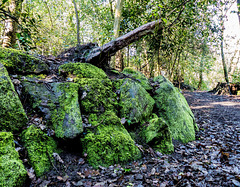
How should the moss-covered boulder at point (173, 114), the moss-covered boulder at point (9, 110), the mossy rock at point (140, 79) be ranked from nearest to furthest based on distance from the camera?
the moss-covered boulder at point (9, 110)
the moss-covered boulder at point (173, 114)
the mossy rock at point (140, 79)

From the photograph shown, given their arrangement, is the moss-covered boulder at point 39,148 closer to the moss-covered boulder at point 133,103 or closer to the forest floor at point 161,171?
the forest floor at point 161,171

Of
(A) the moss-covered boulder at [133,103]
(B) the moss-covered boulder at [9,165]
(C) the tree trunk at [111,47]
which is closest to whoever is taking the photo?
(B) the moss-covered boulder at [9,165]

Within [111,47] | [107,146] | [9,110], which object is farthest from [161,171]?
[111,47]

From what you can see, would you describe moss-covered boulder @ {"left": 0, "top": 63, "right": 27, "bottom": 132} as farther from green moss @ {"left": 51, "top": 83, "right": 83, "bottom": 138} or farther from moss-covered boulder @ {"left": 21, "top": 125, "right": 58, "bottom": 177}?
green moss @ {"left": 51, "top": 83, "right": 83, "bottom": 138}

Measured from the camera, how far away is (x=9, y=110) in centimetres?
228

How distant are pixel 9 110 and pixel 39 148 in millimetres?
763

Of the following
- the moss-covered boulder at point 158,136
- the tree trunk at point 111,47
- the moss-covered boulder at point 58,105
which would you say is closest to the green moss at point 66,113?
the moss-covered boulder at point 58,105

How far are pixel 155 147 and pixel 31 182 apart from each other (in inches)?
92.8

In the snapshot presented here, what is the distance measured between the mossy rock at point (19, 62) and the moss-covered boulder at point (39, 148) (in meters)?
1.65

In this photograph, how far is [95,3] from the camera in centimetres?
1097

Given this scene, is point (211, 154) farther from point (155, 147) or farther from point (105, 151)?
point (105, 151)

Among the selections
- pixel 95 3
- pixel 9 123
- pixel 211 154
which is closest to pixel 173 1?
pixel 95 3

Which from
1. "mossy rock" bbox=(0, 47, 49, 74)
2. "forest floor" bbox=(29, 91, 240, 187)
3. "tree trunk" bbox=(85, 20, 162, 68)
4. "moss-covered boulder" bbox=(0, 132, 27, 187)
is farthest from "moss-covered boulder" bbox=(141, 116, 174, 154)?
"mossy rock" bbox=(0, 47, 49, 74)

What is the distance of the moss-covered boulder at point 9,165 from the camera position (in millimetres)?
1645
